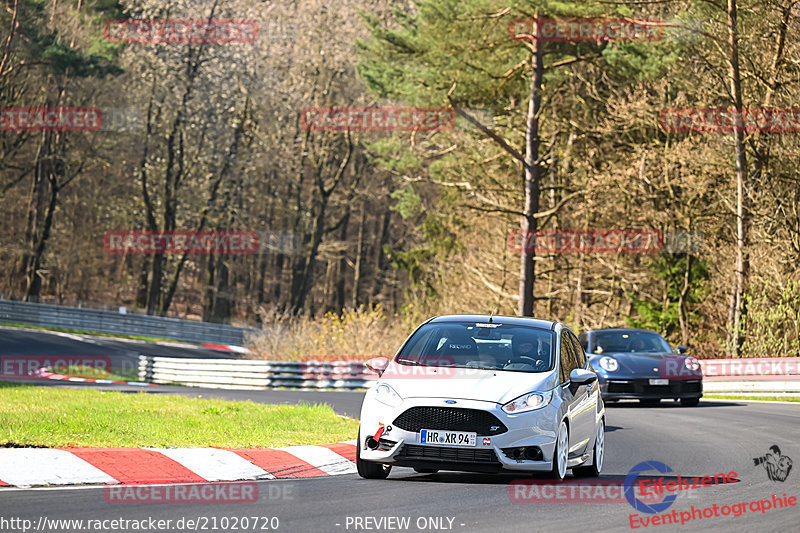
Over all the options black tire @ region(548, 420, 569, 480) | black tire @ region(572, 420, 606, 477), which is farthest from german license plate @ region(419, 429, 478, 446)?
black tire @ region(572, 420, 606, 477)

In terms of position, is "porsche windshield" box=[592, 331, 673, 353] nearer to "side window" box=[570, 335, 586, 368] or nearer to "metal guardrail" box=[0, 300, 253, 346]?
"side window" box=[570, 335, 586, 368]

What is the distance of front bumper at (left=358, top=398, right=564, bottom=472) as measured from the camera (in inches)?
392

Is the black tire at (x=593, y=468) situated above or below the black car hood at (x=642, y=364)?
below

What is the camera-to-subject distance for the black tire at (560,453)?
10.3 metres

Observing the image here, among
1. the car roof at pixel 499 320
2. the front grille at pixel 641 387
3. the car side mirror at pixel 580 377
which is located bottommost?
the front grille at pixel 641 387

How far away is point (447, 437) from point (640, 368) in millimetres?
13273

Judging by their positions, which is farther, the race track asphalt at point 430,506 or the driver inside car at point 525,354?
the driver inside car at point 525,354

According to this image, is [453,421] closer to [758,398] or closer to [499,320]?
[499,320]

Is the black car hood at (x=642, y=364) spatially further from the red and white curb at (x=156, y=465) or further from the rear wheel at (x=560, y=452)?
the rear wheel at (x=560, y=452)

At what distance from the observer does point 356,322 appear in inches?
1485

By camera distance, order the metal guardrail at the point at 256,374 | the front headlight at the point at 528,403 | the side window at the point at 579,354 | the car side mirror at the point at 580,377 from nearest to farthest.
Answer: the front headlight at the point at 528,403
the car side mirror at the point at 580,377
the side window at the point at 579,354
the metal guardrail at the point at 256,374

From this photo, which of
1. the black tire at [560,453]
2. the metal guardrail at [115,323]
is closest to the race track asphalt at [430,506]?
the black tire at [560,453]

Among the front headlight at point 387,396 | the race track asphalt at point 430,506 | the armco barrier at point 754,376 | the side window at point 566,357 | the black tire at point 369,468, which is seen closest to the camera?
the race track asphalt at point 430,506

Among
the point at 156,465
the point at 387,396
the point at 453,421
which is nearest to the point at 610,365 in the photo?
the point at 387,396
